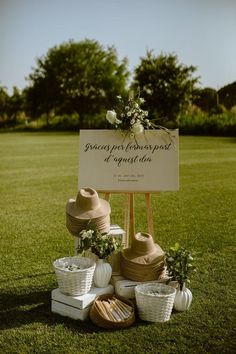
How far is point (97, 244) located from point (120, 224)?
2995 millimetres

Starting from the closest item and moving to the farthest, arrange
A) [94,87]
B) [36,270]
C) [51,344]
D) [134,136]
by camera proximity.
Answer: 1. [51,344]
2. [134,136]
3. [36,270]
4. [94,87]

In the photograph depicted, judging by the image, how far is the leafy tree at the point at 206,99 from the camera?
36969 millimetres

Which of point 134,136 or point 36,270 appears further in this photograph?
point 36,270

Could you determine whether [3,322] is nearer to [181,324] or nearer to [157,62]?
[181,324]

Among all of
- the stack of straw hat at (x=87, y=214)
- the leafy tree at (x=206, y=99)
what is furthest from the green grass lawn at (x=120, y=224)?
the leafy tree at (x=206, y=99)

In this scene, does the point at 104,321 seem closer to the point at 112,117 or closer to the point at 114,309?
the point at 114,309

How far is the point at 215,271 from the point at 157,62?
1339 inches

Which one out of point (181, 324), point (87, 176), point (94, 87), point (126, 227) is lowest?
point (181, 324)

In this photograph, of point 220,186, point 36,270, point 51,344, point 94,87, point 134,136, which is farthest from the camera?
point 94,87

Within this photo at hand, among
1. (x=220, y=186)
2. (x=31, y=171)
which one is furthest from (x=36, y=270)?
(x=31, y=171)

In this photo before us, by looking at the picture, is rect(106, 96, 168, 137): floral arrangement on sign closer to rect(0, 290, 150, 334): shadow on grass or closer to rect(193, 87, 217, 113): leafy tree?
rect(0, 290, 150, 334): shadow on grass

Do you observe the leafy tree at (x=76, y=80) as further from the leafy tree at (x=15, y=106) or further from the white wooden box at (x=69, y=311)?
the white wooden box at (x=69, y=311)

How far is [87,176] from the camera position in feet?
15.9

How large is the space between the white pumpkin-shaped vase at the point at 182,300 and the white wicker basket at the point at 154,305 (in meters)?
0.11
